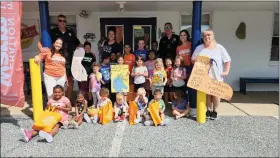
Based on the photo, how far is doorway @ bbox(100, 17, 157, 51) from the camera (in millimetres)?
7418

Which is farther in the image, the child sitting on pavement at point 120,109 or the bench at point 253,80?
the bench at point 253,80

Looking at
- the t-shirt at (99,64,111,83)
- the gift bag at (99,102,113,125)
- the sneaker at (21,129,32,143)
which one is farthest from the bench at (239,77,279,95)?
the sneaker at (21,129,32,143)

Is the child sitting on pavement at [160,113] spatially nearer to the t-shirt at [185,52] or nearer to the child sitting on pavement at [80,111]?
the t-shirt at [185,52]

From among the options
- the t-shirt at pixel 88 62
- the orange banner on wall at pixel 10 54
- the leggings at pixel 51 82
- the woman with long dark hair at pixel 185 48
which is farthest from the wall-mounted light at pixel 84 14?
the woman with long dark hair at pixel 185 48

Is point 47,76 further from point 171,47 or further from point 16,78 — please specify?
point 171,47

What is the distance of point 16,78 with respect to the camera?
4.57m

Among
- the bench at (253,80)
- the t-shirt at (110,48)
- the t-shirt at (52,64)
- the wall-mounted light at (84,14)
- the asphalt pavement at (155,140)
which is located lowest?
the asphalt pavement at (155,140)

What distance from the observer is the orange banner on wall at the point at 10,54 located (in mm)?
4375

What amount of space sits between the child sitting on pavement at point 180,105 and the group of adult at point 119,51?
0.42 m

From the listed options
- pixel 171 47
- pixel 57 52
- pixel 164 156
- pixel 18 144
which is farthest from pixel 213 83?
pixel 18 144

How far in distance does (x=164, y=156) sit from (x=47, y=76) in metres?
2.68

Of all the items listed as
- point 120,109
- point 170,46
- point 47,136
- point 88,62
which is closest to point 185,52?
point 170,46

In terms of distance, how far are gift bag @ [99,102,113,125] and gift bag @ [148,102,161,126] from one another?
29.0 inches

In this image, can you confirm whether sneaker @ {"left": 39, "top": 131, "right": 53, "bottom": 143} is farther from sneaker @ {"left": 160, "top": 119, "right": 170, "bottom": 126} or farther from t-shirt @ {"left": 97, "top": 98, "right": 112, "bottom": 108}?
sneaker @ {"left": 160, "top": 119, "right": 170, "bottom": 126}
